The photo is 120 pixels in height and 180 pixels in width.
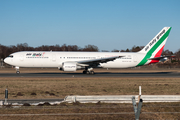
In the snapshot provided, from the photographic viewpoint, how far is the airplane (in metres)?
39.1

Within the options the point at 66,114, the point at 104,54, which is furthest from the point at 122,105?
the point at 104,54

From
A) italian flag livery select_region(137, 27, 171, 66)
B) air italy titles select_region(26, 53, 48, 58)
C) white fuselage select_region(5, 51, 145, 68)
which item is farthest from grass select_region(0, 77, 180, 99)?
italian flag livery select_region(137, 27, 171, 66)

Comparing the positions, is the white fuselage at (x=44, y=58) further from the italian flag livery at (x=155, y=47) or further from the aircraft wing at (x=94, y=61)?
the italian flag livery at (x=155, y=47)

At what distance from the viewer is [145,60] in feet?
144

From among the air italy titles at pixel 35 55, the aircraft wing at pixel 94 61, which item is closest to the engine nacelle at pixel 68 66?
the aircraft wing at pixel 94 61

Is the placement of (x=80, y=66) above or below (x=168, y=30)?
below

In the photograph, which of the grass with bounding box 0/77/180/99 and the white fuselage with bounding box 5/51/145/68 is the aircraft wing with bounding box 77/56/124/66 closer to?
the white fuselage with bounding box 5/51/145/68

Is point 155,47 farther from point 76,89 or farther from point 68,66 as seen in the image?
point 76,89

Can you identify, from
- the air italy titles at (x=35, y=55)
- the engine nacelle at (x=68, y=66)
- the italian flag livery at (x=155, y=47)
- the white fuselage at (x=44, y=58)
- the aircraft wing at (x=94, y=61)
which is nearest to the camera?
the engine nacelle at (x=68, y=66)

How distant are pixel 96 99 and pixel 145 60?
32.8m

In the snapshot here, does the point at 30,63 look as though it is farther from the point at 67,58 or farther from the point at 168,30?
the point at 168,30

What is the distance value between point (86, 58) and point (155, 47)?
48.0 ft

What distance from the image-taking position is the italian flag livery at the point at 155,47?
44.1 metres

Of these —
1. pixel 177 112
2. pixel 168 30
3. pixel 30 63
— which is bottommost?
pixel 177 112
